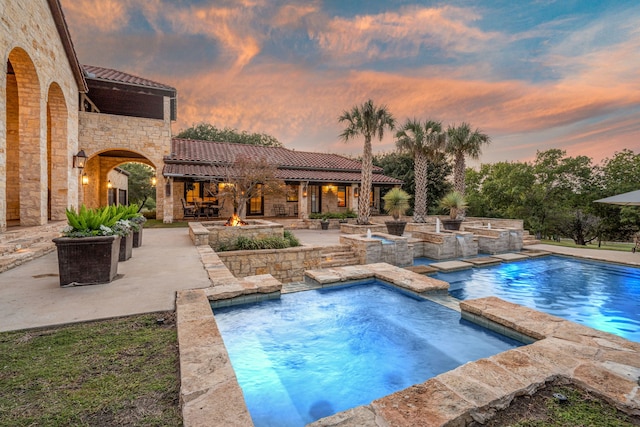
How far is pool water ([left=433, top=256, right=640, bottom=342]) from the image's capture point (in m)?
4.82

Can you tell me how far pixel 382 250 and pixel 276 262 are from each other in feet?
11.5

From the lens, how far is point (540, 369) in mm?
2348

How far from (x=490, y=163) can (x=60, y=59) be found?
99.8 ft

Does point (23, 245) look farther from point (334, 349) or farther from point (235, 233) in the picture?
point (334, 349)

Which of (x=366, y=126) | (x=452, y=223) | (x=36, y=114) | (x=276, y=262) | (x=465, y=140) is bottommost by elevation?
(x=276, y=262)

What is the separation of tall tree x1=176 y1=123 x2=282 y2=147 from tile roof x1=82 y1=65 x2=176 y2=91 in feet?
55.0

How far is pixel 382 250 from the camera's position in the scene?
9094 millimetres

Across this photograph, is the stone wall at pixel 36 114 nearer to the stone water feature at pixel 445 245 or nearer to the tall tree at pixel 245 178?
the tall tree at pixel 245 178

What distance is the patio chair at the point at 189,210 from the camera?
1521 centimetres

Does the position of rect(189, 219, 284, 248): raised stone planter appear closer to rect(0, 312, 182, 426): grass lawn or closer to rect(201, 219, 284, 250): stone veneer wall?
rect(201, 219, 284, 250): stone veneer wall

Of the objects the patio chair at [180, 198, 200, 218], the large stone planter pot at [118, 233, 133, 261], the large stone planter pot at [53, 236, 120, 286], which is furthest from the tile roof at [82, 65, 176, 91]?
the large stone planter pot at [53, 236, 120, 286]

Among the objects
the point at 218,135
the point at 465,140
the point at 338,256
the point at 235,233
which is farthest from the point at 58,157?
the point at 218,135

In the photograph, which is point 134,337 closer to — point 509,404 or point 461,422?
point 461,422

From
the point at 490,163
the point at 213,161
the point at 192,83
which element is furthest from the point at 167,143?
the point at 490,163
